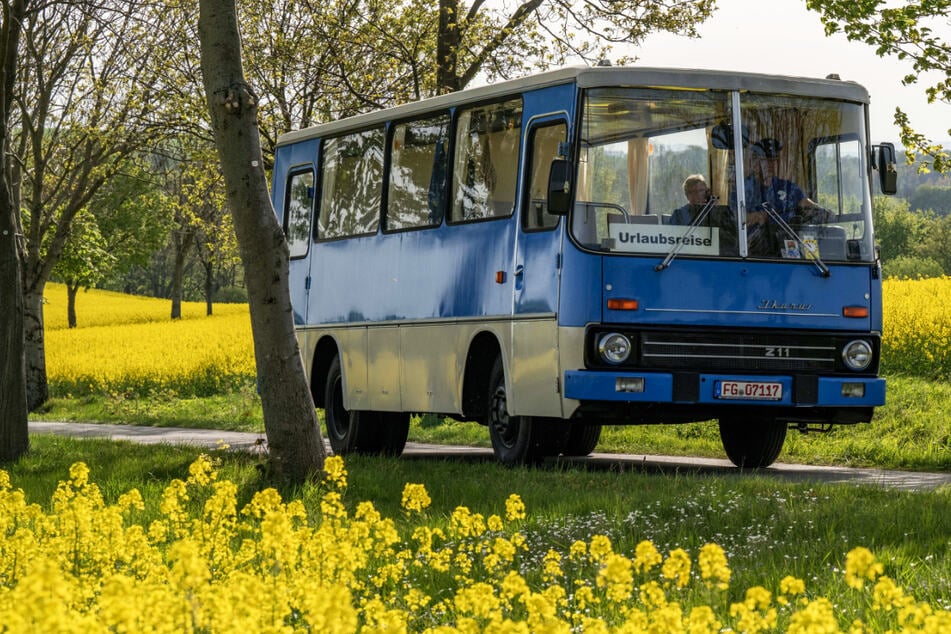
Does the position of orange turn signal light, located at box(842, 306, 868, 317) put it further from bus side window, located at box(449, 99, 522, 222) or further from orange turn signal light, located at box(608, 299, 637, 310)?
bus side window, located at box(449, 99, 522, 222)

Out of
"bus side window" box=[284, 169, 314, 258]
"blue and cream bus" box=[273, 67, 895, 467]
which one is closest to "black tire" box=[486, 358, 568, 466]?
"blue and cream bus" box=[273, 67, 895, 467]

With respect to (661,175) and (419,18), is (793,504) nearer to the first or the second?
(661,175)

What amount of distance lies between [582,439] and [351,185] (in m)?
3.69

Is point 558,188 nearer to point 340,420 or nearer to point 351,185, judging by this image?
point 351,185

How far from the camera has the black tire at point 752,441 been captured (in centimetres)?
1597

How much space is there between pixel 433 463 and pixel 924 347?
9.68m

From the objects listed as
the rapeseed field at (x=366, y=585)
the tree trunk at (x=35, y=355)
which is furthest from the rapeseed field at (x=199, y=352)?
the rapeseed field at (x=366, y=585)

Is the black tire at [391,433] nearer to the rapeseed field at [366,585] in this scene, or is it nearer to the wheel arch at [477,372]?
the wheel arch at [477,372]

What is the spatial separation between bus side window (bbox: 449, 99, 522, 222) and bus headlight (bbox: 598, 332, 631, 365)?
182cm

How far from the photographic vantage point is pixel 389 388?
16734 millimetres

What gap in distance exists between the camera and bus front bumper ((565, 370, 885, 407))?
13.2m

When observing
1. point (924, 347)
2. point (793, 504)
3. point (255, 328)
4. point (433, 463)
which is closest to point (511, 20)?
point (924, 347)

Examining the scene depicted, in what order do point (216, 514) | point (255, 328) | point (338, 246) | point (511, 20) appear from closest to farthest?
1. point (216, 514)
2. point (255, 328)
3. point (338, 246)
4. point (511, 20)

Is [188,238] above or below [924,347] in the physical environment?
above
